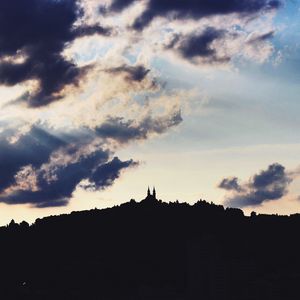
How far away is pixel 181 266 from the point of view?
541ft

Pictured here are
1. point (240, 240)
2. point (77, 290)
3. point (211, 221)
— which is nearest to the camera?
point (77, 290)

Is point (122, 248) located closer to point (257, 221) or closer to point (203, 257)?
point (257, 221)

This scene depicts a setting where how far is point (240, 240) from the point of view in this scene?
179375 millimetres

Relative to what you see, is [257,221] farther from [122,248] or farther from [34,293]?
[34,293]

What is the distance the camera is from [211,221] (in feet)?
630

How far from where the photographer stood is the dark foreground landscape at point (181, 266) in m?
140

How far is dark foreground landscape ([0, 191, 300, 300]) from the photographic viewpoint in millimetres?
140250

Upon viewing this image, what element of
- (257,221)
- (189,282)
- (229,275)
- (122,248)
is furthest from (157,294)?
(257,221)

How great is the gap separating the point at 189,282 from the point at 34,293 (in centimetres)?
5211

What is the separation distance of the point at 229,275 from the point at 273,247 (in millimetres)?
48167

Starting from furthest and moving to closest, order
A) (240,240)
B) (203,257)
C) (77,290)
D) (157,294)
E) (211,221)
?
(211,221) → (240,240) → (77,290) → (157,294) → (203,257)

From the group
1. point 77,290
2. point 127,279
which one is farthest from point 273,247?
point 77,290

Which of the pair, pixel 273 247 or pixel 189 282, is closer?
pixel 189 282

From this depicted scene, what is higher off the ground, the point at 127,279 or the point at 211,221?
the point at 211,221
